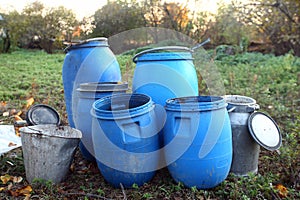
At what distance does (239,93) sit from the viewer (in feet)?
13.9

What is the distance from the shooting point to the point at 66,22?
11531mm

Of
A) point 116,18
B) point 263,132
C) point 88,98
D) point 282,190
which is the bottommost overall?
point 282,190

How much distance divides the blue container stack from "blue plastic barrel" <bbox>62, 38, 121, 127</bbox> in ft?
0.92

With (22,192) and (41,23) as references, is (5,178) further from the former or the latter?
(41,23)

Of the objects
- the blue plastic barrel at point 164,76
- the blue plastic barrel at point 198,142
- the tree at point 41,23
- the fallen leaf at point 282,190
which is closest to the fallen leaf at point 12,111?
the blue plastic barrel at point 164,76

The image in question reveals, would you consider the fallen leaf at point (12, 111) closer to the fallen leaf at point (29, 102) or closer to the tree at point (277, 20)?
→ the fallen leaf at point (29, 102)

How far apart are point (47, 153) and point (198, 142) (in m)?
0.99

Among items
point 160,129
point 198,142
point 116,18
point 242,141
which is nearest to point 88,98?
point 160,129

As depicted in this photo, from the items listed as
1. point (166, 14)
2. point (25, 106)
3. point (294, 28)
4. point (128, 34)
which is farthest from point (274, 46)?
point (25, 106)

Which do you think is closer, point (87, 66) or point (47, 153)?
point (47, 153)

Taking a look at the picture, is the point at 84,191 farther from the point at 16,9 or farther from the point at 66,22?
the point at 16,9

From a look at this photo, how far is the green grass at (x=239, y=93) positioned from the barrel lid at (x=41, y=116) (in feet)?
1.28

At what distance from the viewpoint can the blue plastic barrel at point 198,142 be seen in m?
1.80

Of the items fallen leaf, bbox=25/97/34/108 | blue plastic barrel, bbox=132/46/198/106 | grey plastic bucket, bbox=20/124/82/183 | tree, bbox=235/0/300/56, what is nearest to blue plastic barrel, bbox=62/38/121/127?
blue plastic barrel, bbox=132/46/198/106
